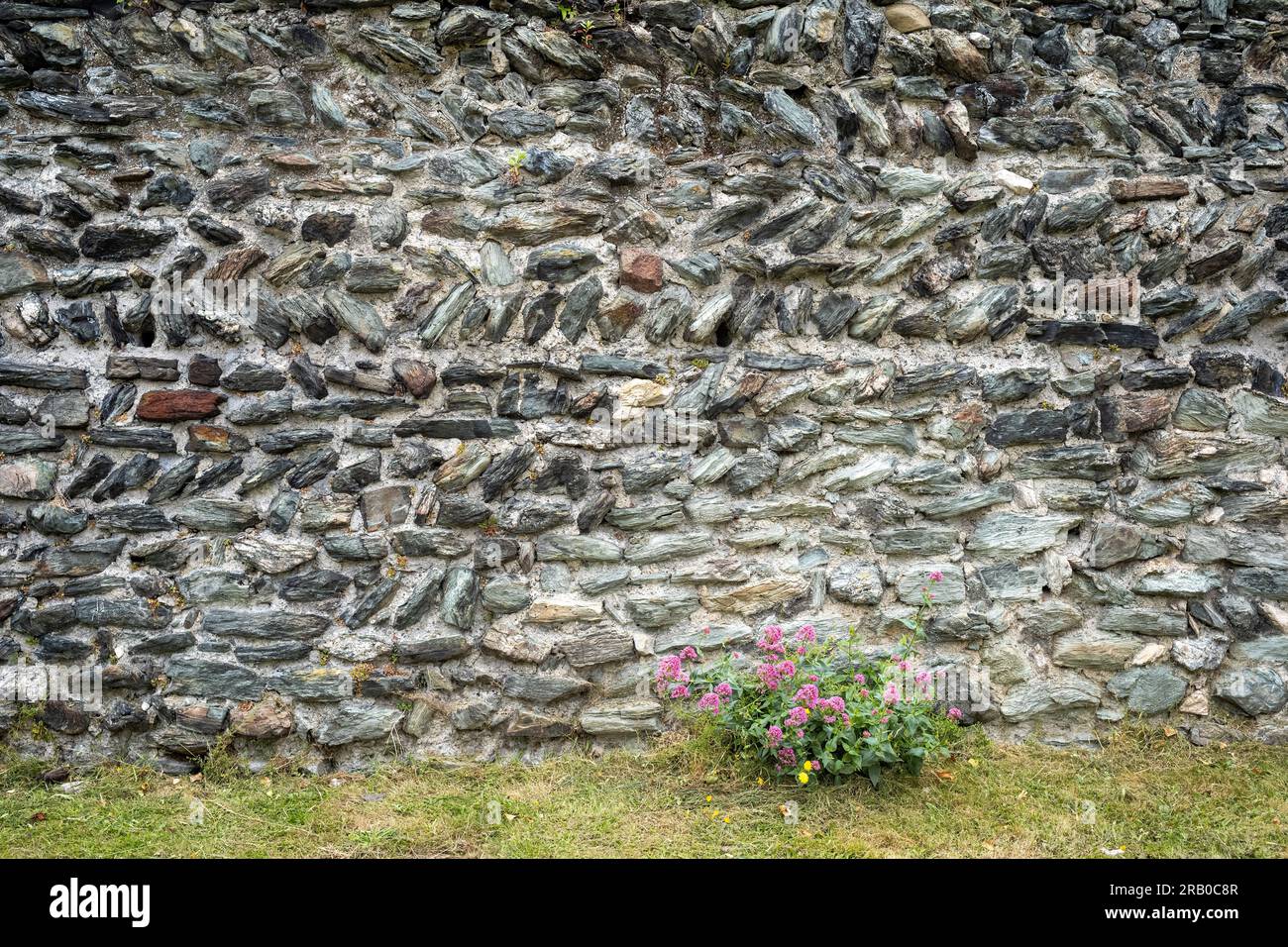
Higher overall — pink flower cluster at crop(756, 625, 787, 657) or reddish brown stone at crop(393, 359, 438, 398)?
reddish brown stone at crop(393, 359, 438, 398)

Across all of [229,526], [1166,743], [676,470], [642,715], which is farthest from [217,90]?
[1166,743]

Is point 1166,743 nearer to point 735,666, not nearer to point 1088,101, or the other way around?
point 735,666

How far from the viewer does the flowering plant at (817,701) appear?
11.2ft

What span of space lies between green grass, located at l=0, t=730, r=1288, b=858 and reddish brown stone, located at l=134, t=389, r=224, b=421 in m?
1.38

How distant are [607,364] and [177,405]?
173cm

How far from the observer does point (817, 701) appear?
3.43m

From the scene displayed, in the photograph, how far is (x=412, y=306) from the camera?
12.8 ft

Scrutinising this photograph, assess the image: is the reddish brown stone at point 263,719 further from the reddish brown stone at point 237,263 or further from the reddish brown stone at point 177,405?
the reddish brown stone at point 237,263

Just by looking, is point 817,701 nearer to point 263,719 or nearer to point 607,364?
point 607,364

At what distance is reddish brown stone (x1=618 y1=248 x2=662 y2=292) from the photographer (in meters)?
3.96

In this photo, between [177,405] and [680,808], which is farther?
[177,405]

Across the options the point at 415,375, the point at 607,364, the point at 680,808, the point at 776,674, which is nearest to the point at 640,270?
the point at 607,364

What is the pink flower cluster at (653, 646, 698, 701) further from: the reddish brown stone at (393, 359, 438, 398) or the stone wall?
the reddish brown stone at (393, 359, 438, 398)

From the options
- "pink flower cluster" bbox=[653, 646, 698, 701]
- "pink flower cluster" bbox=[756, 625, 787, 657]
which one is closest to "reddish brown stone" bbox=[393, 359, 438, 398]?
"pink flower cluster" bbox=[653, 646, 698, 701]
